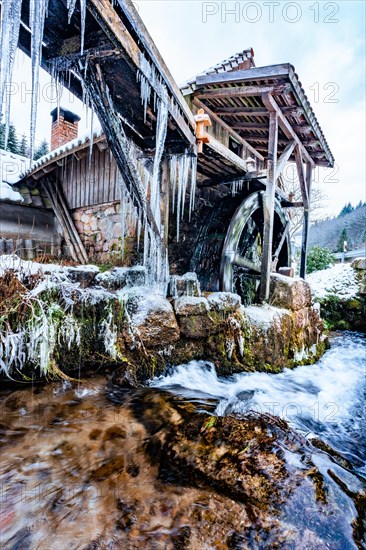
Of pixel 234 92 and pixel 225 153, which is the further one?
pixel 225 153

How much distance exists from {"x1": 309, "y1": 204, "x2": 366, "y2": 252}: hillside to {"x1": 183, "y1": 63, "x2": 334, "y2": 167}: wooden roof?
60.3 feet

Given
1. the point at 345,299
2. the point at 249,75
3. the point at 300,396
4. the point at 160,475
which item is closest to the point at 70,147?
the point at 249,75

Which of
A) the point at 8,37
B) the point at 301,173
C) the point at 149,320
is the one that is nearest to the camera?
the point at 8,37

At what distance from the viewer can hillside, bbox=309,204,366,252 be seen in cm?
2440

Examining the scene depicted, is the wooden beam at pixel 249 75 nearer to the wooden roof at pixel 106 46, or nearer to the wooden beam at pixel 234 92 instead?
the wooden beam at pixel 234 92

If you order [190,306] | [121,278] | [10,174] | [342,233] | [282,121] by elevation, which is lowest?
[190,306]

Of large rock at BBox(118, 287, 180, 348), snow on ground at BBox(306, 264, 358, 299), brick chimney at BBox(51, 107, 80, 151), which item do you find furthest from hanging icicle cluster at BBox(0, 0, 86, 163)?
snow on ground at BBox(306, 264, 358, 299)

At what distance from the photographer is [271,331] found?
3.78 meters

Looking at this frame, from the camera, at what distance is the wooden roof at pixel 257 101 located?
3754 millimetres

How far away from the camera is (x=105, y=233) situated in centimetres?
518

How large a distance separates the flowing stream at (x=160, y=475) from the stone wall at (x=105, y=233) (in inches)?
101

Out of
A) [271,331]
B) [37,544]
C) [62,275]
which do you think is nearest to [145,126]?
[62,275]

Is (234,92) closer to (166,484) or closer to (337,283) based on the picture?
(166,484)

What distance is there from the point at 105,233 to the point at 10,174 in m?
3.23
